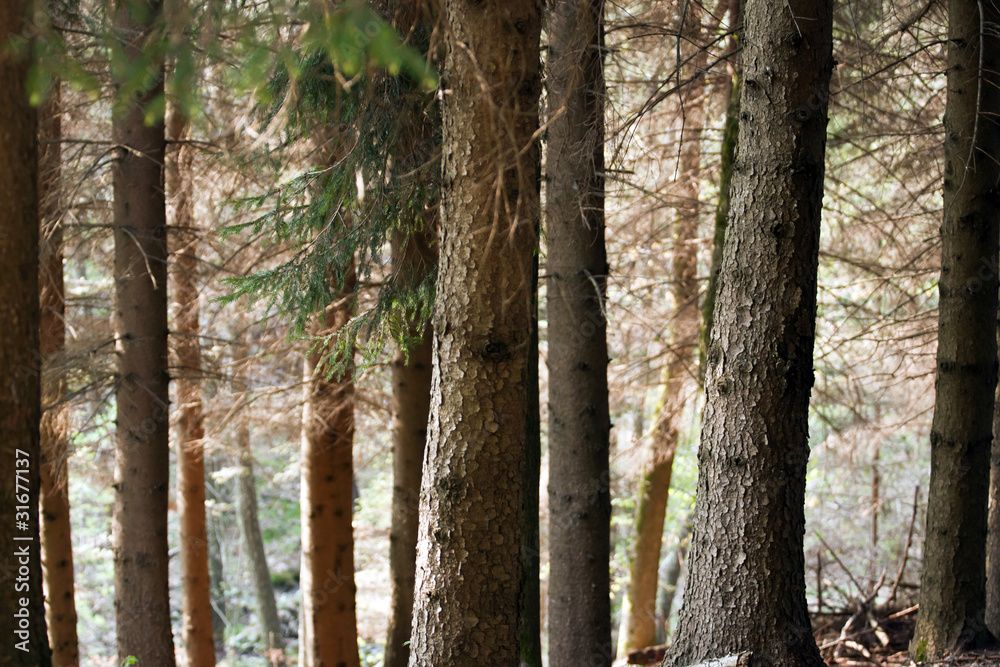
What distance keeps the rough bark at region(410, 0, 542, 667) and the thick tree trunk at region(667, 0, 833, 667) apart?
45.8 inches

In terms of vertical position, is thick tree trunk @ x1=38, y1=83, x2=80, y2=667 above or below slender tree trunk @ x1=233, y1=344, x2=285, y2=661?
above

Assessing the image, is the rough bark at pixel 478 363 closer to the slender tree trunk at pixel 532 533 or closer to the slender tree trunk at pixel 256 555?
the slender tree trunk at pixel 532 533

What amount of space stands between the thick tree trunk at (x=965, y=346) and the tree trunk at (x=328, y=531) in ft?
16.5

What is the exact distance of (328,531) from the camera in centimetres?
749

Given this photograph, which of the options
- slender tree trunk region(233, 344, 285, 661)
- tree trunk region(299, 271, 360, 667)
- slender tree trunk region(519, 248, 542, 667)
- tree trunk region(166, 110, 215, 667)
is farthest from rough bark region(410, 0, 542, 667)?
slender tree trunk region(233, 344, 285, 661)

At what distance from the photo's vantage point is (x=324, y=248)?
4.37 meters

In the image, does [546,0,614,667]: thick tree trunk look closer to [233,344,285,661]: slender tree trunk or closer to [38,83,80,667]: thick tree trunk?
[38,83,80,667]: thick tree trunk

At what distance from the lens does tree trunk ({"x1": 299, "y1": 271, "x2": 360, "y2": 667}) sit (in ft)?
24.4

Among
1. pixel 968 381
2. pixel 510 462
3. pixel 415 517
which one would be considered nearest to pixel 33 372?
pixel 510 462

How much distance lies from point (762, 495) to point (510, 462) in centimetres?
136

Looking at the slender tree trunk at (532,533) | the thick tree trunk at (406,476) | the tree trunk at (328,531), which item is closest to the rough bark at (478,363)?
the slender tree trunk at (532,533)

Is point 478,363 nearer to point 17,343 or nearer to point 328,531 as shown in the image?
point 17,343

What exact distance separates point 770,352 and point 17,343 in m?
3.24

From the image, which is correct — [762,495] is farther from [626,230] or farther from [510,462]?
[626,230]
